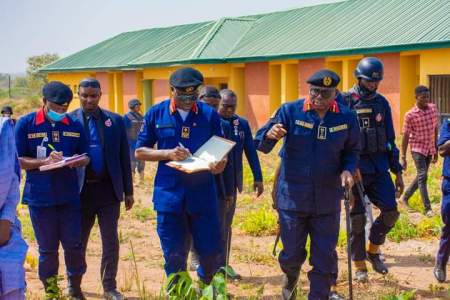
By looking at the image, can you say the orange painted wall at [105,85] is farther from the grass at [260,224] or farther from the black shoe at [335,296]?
the black shoe at [335,296]

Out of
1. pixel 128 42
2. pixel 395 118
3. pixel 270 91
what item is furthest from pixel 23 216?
pixel 128 42

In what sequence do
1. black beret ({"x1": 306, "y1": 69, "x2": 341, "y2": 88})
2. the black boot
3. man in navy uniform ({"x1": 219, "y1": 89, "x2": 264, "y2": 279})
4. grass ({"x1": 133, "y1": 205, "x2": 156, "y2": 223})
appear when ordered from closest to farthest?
black beret ({"x1": 306, "y1": 69, "x2": 341, "y2": 88}), the black boot, man in navy uniform ({"x1": 219, "y1": 89, "x2": 264, "y2": 279}), grass ({"x1": 133, "y1": 205, "x2": 156, "y2": 223})

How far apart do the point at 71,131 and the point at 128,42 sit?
3244cm

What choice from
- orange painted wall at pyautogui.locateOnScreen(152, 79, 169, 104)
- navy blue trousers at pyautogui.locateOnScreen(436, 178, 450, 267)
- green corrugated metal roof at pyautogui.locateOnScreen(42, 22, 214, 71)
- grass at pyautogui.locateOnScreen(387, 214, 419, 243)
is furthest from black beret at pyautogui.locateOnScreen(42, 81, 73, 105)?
green corrugated metal roof at pyautogui.locateOnScreen(42, 22, 214, 71)

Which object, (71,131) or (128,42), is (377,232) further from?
(128,42)

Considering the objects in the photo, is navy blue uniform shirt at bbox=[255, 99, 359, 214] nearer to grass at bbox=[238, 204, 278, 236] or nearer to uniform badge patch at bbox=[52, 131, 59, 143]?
uniform badge patch at bbox=[52, 131, 59, 143]

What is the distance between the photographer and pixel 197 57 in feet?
86.6

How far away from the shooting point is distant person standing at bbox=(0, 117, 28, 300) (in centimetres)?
329

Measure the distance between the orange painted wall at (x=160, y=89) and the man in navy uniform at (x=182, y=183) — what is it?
23206 millimetres

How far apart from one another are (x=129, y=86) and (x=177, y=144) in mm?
27578

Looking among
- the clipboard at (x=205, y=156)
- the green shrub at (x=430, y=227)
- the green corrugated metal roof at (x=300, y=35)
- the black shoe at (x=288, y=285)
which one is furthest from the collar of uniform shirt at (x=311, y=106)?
the green corrugated metal roof at (x=300, y=35)

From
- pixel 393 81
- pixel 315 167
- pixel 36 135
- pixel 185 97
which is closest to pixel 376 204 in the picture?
pixel 315 167

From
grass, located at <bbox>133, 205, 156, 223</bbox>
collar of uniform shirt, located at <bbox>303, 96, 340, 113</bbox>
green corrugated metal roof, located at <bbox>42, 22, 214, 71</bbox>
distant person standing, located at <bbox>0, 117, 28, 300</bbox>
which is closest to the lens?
distant person standing, located at <bbox>0, 117, 28, 300</bbox>

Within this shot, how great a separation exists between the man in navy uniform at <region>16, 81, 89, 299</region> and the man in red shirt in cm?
616
